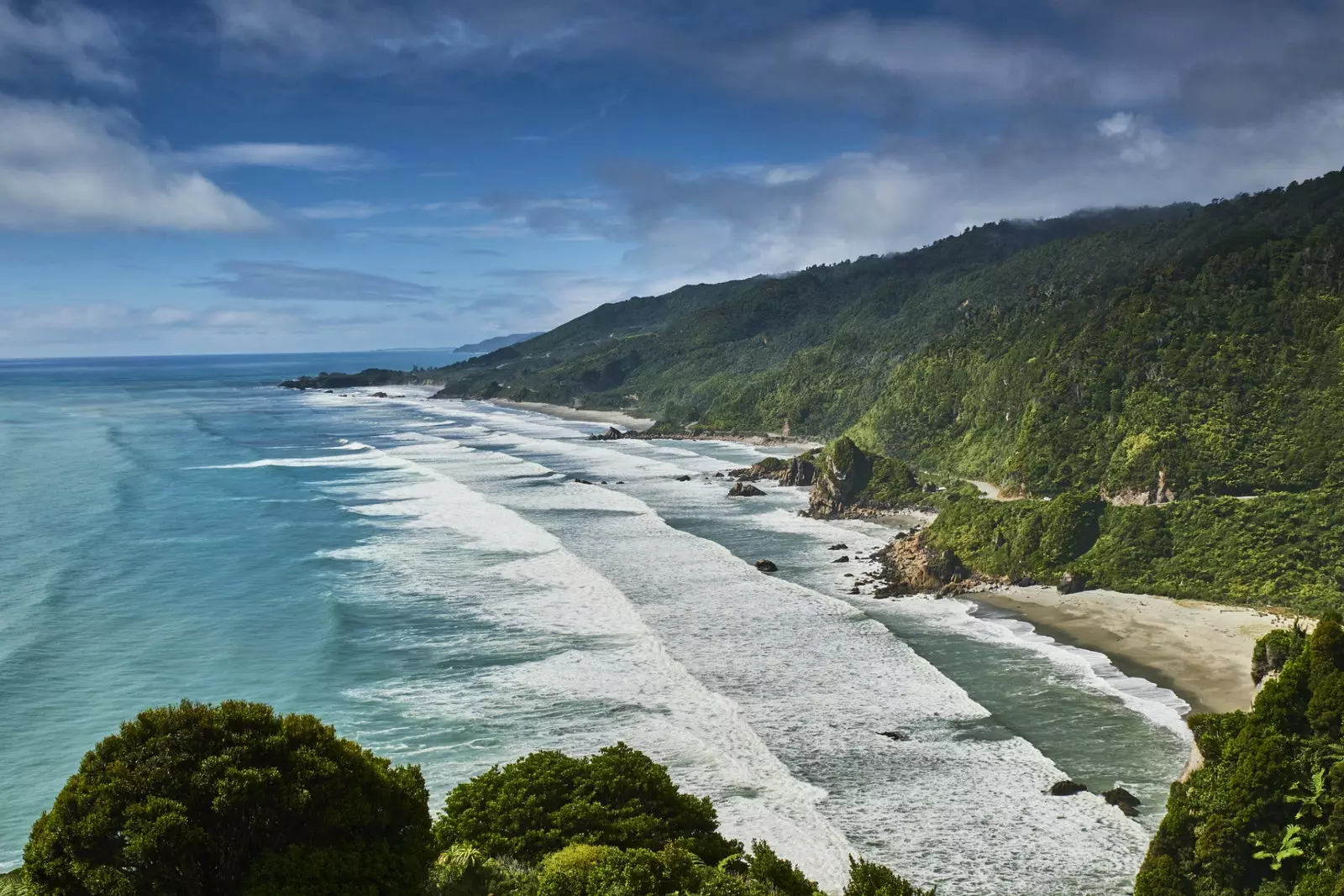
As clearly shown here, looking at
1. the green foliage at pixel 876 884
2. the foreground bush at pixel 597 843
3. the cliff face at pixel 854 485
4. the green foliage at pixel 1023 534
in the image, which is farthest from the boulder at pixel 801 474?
the green foliage at pixel 876 884

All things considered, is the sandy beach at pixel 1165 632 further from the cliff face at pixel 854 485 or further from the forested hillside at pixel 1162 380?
the cliff face at pixel 854 485

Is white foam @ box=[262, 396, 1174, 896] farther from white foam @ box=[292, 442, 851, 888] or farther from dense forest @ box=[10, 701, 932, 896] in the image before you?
dense forest @ box=[10, 701, 932, 896]

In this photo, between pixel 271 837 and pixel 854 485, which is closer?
pixel 271 837

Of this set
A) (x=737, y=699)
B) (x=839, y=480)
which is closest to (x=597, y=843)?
(x=737, y=699)

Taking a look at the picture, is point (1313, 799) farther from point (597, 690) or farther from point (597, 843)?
point (597, 690)

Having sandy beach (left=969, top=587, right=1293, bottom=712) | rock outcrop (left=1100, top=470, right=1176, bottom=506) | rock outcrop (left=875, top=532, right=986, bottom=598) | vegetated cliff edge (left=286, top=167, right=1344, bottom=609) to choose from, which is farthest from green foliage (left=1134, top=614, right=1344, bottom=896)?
rock outcrop (left=1100, top=470, right=1176, bottom=506)

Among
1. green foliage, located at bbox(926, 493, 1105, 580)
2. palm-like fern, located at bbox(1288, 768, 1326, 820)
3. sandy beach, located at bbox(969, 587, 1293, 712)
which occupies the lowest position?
sandy beach, located at bbox(969, 587, 1293, 712)
